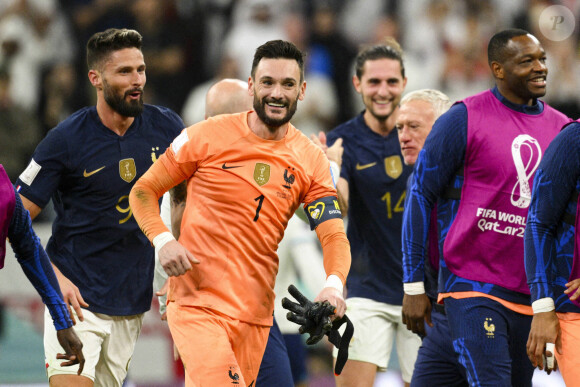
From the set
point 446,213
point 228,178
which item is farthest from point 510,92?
point 228,178

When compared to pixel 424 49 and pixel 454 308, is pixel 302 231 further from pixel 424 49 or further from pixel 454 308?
pixel 424 49

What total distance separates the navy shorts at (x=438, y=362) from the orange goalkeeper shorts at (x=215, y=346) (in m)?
1.02

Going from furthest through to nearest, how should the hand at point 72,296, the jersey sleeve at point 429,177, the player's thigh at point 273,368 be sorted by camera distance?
the hand at point 72,296 < the player's thigh at point 273,368 < the jersey sleeve at point 429,177

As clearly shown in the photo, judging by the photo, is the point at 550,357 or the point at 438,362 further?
→ the point at 438,362

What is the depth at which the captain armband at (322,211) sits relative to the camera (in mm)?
4777

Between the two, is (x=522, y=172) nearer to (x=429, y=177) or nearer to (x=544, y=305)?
(x=429, y=177)

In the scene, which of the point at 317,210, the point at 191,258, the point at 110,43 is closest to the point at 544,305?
the point at 317,210

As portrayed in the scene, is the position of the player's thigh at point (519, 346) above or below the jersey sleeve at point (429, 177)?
below

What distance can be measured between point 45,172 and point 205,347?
170 centimetres

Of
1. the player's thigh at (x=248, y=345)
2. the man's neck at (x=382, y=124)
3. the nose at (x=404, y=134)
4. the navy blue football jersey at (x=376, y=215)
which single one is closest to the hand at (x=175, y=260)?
the player's thigh at (x=248, y=345)

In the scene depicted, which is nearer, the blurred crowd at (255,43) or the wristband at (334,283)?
the wristband at (334,283)

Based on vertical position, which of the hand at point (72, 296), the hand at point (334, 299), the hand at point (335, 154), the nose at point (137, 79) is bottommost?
the hand at point (72, 296)

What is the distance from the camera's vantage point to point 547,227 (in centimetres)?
451

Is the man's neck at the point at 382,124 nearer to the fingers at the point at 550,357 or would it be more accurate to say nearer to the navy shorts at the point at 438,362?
the navy shorts at the point at 438,362
